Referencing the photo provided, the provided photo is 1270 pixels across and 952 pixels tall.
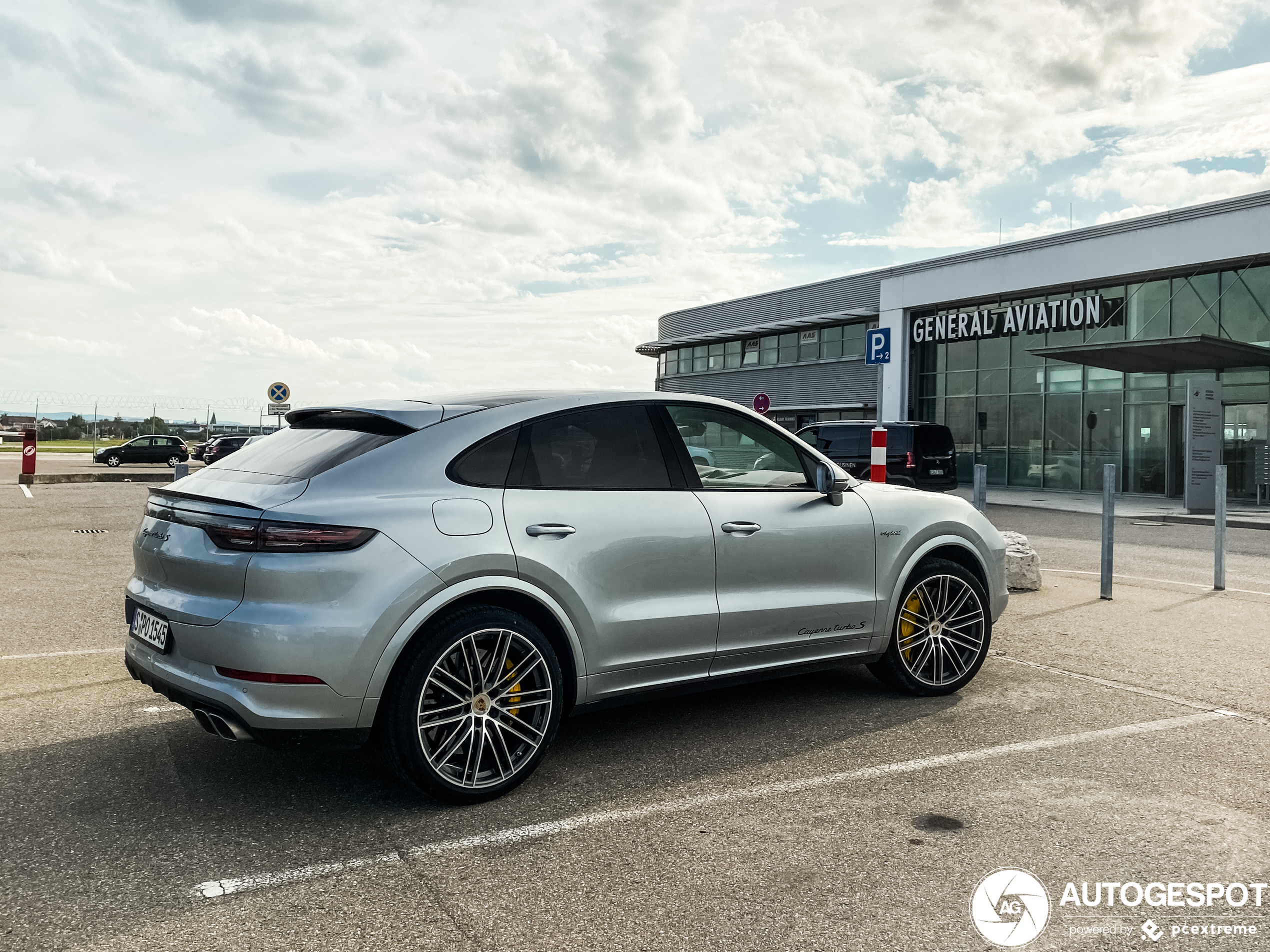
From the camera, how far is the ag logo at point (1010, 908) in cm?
284

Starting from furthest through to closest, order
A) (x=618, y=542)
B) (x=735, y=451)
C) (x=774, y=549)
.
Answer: (x=735, y=451) < (x=774, y=549) < (x=618, y=542)

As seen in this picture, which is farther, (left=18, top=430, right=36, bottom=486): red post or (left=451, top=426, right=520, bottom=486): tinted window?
(left=18, top=430, right=36, bottom=486): red post

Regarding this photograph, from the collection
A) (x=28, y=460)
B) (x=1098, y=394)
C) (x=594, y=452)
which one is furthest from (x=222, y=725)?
(x=1098, y=394)

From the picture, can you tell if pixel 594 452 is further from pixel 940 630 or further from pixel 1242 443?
pixel 1242 443

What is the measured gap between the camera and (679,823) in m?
3.61

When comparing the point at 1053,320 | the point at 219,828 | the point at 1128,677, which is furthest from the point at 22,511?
the point at 1053,320

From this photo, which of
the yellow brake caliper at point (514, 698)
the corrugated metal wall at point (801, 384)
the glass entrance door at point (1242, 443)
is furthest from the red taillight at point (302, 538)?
the corrugated metal wall at point (801, 384)

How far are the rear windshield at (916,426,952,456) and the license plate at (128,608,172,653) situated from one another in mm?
17956

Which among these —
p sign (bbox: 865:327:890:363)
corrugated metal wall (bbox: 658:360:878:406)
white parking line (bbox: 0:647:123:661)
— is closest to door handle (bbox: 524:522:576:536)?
white parking line (bbox: 0:647:123:661)

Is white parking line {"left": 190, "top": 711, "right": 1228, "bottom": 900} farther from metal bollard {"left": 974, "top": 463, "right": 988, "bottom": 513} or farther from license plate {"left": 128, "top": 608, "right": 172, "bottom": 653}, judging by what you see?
metal bollard {"left": 974, "top": 463, "right": 988, "bottom": 513}

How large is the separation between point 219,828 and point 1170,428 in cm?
2594

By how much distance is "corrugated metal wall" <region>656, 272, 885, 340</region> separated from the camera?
113ft

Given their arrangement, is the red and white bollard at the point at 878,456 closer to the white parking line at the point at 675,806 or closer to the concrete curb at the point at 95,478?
the white parking line at the point at 675,806

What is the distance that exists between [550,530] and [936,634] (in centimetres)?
253
